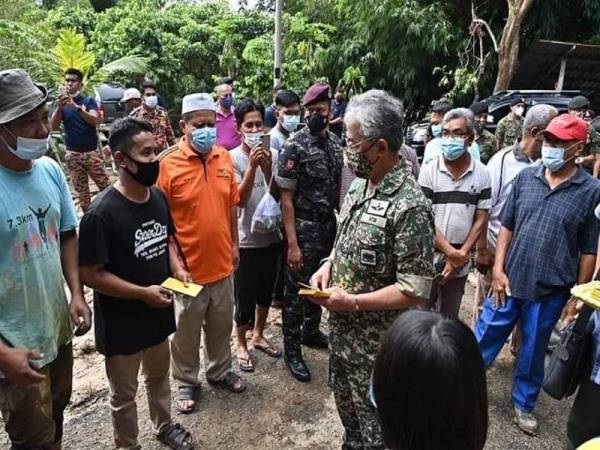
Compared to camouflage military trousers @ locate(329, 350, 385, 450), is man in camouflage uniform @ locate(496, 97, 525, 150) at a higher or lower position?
higher

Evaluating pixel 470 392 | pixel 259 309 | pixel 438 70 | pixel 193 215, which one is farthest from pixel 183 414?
pixel 438 70

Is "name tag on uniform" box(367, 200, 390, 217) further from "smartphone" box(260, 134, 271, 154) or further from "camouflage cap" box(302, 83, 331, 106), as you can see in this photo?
"camouflage cap" box(302, 83, 331, 106)

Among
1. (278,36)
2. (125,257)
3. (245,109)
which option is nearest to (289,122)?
(245,109)

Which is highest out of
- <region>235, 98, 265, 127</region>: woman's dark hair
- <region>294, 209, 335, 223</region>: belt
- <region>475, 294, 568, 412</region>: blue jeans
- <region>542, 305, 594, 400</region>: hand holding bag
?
<region>235, 98, 265, 127</region>: woman's dark hair

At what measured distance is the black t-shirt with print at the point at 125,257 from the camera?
7.45ft

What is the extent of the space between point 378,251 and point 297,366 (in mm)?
1858

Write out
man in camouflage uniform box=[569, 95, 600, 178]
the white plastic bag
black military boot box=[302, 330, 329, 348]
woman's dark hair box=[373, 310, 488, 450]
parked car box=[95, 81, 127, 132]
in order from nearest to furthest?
woman's dark hair box=[373, 310, 488, 450] < the white plastic bag < black military boot box=[302, 330, 329, 348] < man in camouflage uniform box=[569, 95, 600, 178] < parked car box=[95, 81, 127, 132]

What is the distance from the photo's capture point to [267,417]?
122 inches

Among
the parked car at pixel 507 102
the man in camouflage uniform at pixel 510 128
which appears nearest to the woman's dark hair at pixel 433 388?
the man in camouflage uniform at pixel 510 128

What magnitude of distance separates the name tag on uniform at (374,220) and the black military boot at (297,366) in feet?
6.07

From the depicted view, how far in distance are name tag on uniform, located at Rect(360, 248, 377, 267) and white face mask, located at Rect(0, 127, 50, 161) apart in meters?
1.41

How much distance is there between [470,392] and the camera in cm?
102

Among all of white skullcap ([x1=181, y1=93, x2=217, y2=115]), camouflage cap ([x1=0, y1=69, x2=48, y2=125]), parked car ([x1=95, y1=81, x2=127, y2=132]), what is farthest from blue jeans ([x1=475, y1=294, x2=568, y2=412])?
parked car ([x1=95, y1=81, x2=127, y2=132])

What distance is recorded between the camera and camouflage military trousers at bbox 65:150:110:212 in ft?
20.7
